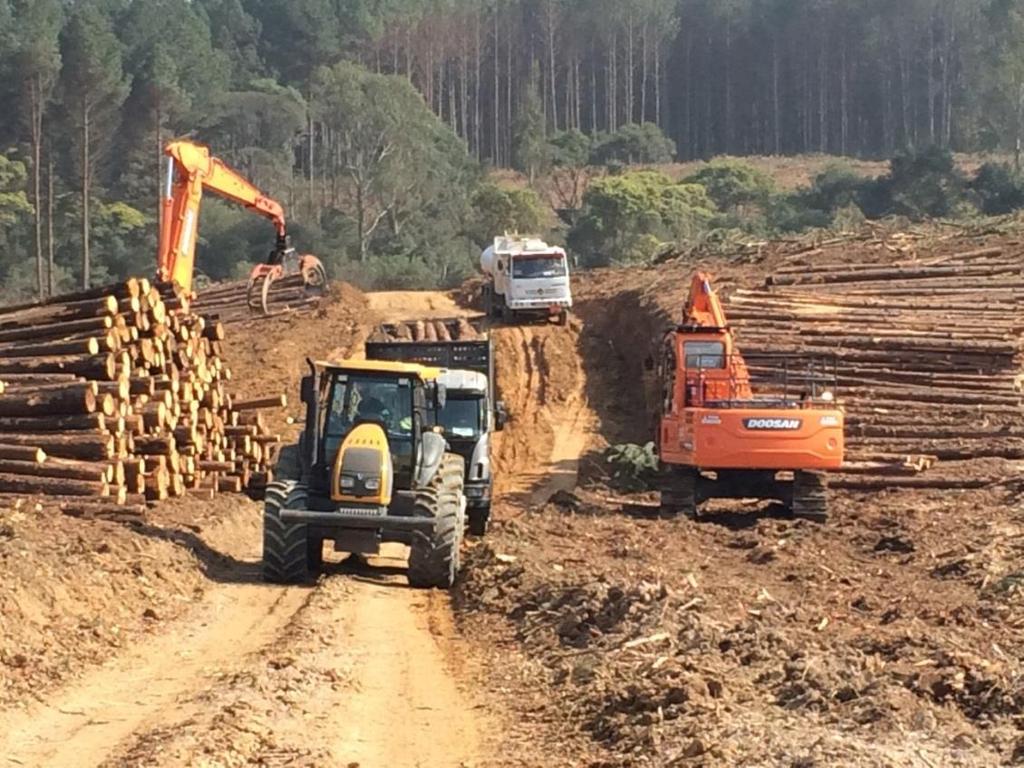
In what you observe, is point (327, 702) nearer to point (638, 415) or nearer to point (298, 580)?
point (298, 580)

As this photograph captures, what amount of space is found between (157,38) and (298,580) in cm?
6656

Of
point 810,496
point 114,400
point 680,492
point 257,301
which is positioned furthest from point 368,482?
point 257,301

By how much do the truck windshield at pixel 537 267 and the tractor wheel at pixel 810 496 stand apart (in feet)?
65.8

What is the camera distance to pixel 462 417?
20.3 metres

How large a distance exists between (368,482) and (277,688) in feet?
18.0

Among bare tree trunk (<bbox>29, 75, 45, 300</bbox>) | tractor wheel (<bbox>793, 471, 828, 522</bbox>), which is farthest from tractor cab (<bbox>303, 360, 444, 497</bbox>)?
bare tree trunk (<bbox>29, 75, 45, 300</bbox>)

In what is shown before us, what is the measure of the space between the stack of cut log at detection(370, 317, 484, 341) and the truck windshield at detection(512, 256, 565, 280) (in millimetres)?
1947

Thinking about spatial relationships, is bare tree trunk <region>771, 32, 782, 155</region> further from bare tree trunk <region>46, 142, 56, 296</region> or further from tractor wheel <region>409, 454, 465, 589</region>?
tractor wheel <region>409, 454, 465, 589</region>

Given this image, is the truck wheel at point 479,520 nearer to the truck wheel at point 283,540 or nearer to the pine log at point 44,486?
the truck wheel at point 283,540

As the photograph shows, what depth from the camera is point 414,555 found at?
15312mm

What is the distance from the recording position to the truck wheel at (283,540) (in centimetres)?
1530

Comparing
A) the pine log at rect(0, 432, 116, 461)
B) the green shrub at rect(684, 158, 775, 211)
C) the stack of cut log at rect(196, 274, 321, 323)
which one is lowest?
the pine log at rect(0, 432, 116, 461)

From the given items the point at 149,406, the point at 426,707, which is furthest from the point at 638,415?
the point at 426,707

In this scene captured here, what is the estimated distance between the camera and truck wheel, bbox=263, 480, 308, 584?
1530cm
